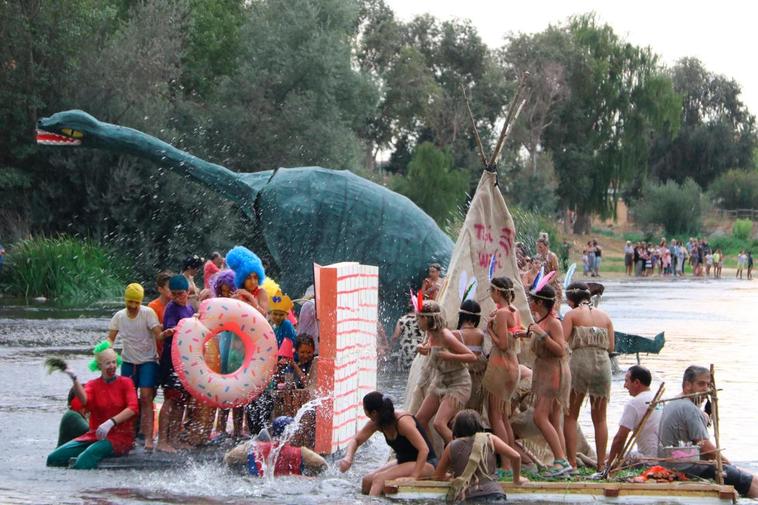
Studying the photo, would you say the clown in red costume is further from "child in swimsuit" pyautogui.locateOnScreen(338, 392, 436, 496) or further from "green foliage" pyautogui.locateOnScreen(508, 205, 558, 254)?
"green foliage" pyautogui.locateOnScreen(508, 205, 558, 254)

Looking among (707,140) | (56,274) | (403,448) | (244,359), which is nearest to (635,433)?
(403,448)

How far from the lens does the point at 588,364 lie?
1037cm

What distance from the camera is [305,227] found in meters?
17.4

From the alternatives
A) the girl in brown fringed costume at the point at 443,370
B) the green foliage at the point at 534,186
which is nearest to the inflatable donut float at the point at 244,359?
the girl in brown fringed costume at the point at 443,370

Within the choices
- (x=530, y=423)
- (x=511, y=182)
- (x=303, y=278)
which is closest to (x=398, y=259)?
(x=303, y=278)

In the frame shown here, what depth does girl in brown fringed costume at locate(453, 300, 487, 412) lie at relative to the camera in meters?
10.3

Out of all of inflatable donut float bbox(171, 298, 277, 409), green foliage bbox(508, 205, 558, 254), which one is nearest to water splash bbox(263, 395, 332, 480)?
inflatable donut float bbox(171, 298, 277, 409)

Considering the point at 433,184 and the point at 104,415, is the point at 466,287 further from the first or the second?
the point at 433,184

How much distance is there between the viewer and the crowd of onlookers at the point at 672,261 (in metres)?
53.1

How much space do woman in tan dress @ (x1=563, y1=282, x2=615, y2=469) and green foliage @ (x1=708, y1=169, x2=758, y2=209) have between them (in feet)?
246

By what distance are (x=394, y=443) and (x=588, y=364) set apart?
1720 mm

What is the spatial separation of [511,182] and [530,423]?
178 feet

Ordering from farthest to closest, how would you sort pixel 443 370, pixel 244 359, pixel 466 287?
pixel 466 287
pixel 244 359
pixel 443 370

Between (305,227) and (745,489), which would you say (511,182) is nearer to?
(305,227)
